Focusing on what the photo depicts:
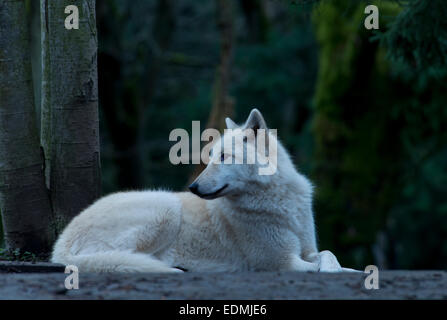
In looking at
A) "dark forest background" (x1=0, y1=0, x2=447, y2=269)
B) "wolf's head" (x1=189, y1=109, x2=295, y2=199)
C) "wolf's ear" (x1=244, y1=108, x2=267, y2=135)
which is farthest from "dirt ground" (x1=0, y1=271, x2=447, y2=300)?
→ "dark forest background" (x1=0, y1=0, x2=447, y2=269)

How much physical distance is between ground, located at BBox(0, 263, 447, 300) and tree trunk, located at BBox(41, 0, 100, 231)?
67.4 inches

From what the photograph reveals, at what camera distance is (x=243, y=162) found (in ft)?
20.5

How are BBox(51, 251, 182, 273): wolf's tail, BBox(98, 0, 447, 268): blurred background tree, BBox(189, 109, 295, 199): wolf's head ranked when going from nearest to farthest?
BBox(51, 251, 182, 273): wolf's tail < BBox(189, 109, 295, 199): wolf's head < BBox(98, 0, 447, 268): blurred background tree

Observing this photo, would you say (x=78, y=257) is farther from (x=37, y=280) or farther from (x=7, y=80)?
(x=7, y=80)

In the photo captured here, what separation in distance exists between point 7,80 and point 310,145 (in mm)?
15491

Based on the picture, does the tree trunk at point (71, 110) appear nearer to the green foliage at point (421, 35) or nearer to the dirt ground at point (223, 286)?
the dirt ground at point (223, 286)

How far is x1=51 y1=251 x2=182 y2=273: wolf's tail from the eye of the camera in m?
5.62

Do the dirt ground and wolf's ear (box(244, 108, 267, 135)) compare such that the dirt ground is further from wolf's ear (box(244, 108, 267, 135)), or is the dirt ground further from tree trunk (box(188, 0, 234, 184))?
tree trunk (box(188, 0, 234, 184))

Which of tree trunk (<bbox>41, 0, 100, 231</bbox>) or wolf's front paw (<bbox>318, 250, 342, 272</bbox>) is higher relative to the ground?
tree trunk (<bbox>41, 0, 100, 231</bbox>)

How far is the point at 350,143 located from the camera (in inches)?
609

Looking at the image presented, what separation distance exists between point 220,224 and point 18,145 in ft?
7.11

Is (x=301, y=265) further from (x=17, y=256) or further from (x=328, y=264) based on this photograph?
(x=17, y=256)

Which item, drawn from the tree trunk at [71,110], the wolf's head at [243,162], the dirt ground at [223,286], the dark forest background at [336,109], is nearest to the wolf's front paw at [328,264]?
the dirt ground at [223,286]

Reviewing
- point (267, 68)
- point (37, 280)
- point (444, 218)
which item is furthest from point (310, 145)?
point (37, 280)
